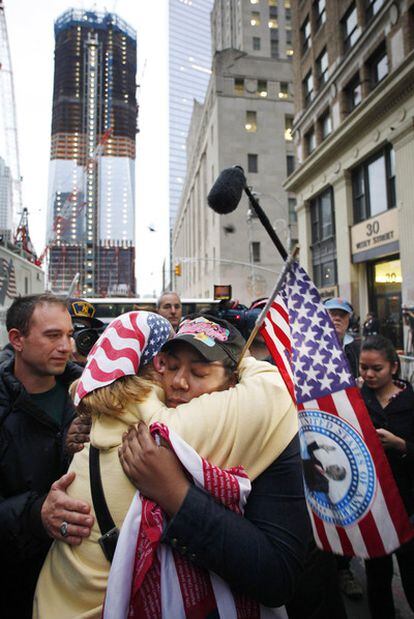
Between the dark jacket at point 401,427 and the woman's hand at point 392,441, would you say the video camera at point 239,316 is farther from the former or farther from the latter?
the woman's hand at point 392,441

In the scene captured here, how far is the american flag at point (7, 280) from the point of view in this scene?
1617 cm

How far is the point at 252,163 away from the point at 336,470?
138 feet

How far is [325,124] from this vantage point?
71.6ft

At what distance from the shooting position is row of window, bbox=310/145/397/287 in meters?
16.6

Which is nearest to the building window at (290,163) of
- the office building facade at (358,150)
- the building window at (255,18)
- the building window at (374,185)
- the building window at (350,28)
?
the office building facade at (358,150)

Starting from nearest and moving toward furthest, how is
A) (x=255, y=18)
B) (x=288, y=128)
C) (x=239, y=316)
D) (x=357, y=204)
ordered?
(x=239, y=316) → (x=357, y=204) → (x=288, y=128) → (x=255, y=18)

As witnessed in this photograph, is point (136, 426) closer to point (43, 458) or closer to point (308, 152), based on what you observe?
point (43, 458)

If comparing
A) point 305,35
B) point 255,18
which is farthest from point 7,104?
point 305,35

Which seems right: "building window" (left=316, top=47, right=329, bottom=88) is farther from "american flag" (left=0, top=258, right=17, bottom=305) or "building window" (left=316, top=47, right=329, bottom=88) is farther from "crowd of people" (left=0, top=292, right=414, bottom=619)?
"crowd of people" (left=0, top=292, right=414, bottom=619)

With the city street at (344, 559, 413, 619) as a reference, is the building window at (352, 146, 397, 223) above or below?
above

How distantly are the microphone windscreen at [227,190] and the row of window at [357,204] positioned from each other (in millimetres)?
16378

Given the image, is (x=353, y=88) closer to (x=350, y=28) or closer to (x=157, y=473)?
(x=350, y=28)

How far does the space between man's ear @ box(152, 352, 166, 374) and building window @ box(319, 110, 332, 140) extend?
2307 centimetres

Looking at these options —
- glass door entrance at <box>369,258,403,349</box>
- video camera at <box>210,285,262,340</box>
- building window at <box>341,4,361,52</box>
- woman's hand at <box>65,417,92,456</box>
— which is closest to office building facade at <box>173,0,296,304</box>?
building window at <box>341,4,361,52</box>
